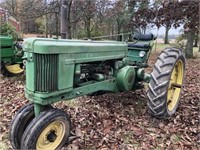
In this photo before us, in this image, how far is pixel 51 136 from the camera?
2729 mm

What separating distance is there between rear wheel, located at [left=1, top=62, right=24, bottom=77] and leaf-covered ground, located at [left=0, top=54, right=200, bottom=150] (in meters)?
1.61

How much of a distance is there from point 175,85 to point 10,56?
4.13 meters

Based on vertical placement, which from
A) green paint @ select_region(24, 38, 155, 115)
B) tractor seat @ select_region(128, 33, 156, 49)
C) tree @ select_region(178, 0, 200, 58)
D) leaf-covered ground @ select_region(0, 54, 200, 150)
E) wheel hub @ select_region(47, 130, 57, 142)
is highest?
tree @ select_region(178, 0, 200, 58)

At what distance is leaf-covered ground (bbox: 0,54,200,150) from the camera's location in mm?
3094

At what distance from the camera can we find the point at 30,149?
2521 millimetres

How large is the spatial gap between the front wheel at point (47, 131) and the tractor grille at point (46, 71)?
11.1 inches

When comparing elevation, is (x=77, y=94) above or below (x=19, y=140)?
above

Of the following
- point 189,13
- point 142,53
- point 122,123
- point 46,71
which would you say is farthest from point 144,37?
point 189,13

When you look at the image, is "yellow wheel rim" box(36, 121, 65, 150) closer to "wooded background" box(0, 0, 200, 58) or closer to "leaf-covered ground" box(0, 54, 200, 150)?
"leaf-covered ground" box(0, 54, 200, 150)

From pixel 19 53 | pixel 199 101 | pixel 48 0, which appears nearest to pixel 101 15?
pixel 48 0

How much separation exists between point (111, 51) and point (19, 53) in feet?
11.6

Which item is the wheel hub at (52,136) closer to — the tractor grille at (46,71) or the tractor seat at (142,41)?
the tractor grille at (46,71)

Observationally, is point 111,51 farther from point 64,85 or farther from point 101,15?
point 101,15

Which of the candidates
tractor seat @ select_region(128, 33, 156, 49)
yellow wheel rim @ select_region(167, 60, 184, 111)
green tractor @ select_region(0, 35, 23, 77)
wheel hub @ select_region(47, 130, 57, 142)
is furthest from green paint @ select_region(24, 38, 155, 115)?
green tractor @ select_region(0, 35, 23, 77)
